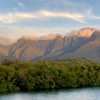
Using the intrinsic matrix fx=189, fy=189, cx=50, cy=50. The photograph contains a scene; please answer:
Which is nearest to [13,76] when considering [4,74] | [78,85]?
[4,74]

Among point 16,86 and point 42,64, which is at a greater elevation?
point 42,64

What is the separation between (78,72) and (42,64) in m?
18.4

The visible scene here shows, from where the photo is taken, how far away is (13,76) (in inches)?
3216

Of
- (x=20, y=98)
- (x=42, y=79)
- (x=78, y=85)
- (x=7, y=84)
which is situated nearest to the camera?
(x=20, y=98)

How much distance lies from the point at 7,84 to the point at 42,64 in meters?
21.8

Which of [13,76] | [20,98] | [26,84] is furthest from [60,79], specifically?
[20,98]

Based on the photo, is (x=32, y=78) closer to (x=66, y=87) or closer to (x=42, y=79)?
(x=42, y=79)

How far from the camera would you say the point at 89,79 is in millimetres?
94812

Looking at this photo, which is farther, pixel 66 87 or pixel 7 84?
pixel 66 87

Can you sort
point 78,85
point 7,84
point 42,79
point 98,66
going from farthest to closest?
point 98,66 → point 78,85 → point 42,79 → point 7,84

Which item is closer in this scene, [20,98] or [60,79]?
[20,98]

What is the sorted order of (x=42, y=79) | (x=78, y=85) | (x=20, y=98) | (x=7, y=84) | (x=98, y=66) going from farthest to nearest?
(x=98, y=66) → (x=78, y=85) → (x=42, y=79) → (x=7, y=84) → (x=20, y=98)

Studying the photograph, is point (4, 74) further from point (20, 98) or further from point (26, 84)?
point (20, 98)

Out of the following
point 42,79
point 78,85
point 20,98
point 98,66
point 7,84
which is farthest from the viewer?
point 98,66
